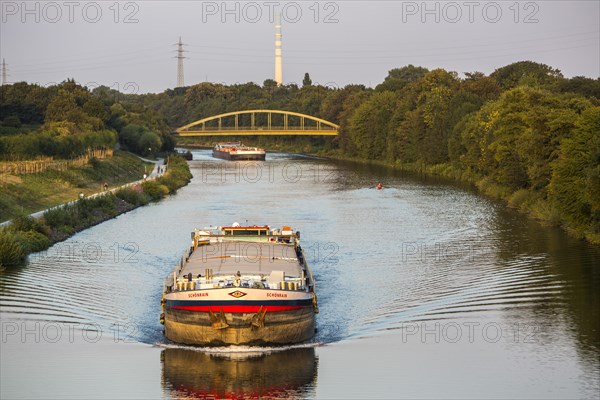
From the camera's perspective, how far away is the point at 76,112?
108500mm

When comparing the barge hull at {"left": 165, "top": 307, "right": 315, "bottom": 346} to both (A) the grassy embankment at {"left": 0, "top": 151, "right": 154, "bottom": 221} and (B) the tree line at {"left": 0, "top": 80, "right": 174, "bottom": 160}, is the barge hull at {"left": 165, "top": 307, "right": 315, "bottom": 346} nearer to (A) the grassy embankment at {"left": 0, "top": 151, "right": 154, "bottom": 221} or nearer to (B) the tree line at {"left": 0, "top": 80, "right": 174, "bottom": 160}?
(A) the grassy embankment at {"left": 0, "top": 151, "right": 154, "bottom": 221}

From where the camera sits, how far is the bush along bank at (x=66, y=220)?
4079 centimetres

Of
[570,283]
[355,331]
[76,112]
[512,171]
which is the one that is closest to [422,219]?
[512,171]

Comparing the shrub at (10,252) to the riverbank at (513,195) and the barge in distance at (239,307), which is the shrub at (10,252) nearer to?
the barge in distance at (239,307)

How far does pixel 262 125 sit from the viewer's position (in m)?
192

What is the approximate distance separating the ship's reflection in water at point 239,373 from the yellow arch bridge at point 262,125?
12342cm

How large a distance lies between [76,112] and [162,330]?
8136 centimetres

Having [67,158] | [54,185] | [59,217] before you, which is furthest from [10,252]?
[67,158]

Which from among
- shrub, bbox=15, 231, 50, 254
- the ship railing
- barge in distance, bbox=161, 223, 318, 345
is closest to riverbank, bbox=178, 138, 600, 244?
barge in distance, bbox=161, 223, 318, 345

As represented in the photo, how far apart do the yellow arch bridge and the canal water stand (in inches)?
4047

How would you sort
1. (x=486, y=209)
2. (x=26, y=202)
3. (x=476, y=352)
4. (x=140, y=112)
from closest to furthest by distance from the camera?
(x=476, y=352)
(x=26, y=202)
(x=486, y=209)
(x=140, y=112)

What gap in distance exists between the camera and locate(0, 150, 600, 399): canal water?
25469mm

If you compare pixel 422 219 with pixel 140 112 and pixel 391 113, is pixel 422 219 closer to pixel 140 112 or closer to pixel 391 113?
pixel 391 113

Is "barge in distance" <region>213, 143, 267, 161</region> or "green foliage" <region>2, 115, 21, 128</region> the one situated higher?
"green foliage" <region>2, 115, 21, 128</region>
